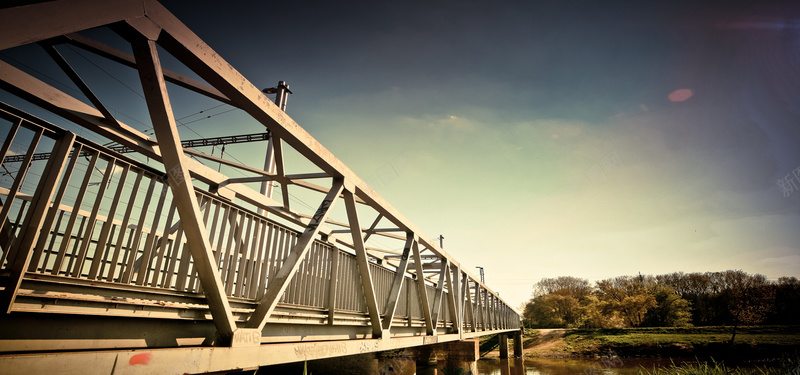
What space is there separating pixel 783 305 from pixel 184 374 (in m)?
75.1

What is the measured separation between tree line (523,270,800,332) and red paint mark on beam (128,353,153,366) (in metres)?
58.7

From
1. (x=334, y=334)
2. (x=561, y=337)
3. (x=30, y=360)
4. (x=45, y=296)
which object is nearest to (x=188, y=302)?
(x=45, y=296)

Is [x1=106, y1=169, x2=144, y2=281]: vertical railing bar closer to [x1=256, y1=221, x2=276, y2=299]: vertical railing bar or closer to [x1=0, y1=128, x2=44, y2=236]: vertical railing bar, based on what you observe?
[x1=0, y1=128, x2=44, y2=236]: vertical railing bar

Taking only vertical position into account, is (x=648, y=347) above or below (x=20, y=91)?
below

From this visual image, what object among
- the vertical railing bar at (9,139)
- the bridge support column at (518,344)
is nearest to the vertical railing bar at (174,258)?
the vertical railing bar at (9,139)

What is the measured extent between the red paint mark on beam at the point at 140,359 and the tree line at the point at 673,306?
58.7 meters

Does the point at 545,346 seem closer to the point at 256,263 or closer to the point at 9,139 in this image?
the point at 256,263

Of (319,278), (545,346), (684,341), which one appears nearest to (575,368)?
(545,346)

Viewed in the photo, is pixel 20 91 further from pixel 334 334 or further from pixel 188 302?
pixel 334 334

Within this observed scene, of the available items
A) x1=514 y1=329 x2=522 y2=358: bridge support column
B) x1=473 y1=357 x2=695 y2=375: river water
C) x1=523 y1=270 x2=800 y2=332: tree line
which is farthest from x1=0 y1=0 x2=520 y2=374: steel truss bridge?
x1=523 y1=270 x2=800 y2=332: tree line

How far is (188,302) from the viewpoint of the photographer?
3.82 meters

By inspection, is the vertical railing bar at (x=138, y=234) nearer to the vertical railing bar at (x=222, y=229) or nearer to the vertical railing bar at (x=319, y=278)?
the vertical railing bar at (x=222, y=229)

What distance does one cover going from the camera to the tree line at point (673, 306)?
1972 inches

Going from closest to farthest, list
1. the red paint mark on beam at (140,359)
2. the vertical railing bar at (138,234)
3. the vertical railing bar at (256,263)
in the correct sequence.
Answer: the red paint mark on beam at (140,359), the vertical railing bar at (138,234), the vertical railing bar at (256,263)
